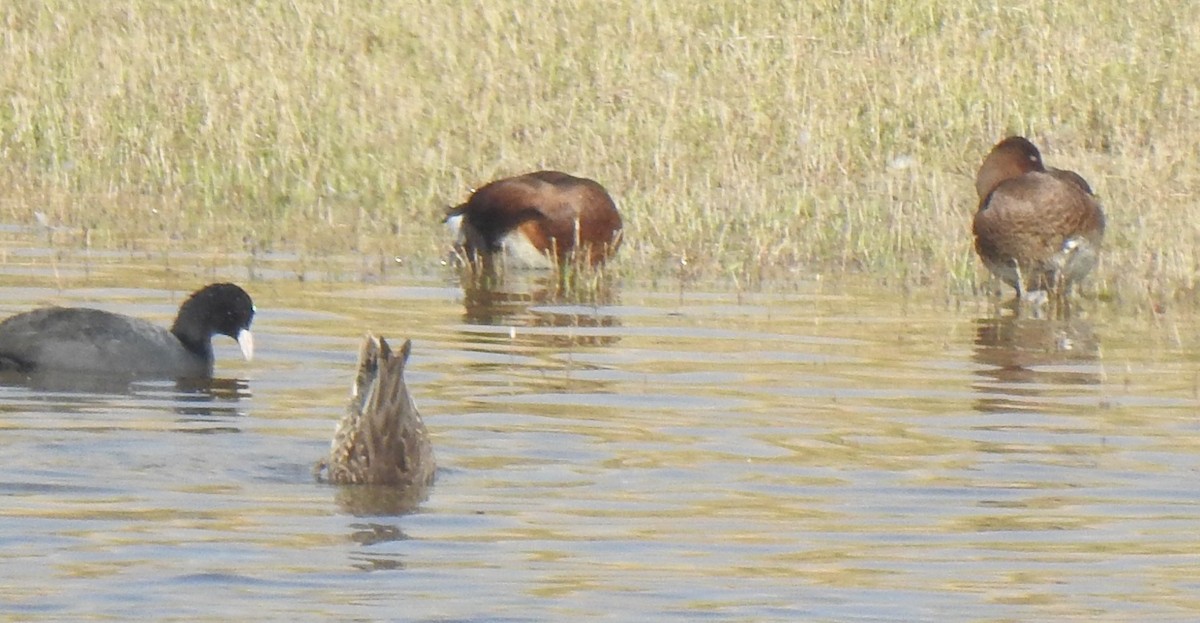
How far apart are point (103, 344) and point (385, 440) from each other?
280 cm

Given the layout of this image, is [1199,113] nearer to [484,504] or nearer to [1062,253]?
[1062,253]

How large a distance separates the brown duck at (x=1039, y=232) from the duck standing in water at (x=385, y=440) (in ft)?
18.5

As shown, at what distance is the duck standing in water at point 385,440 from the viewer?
777cm

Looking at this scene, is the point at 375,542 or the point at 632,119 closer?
the point at 375,542

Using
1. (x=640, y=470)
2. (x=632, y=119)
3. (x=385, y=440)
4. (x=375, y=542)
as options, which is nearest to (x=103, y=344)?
(x=385, y=440)

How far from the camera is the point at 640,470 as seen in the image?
316 inches

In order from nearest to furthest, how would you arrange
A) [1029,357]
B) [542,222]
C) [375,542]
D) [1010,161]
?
1. [375,542]
2. [1029,357]
3. [1010,161]
4. [542,222]

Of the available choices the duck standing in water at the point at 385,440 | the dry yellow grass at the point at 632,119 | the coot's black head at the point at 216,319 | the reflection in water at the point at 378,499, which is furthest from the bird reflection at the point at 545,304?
the reflection in water at the point at 378,499

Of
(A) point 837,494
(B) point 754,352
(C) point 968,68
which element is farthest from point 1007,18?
(A) point 837,494

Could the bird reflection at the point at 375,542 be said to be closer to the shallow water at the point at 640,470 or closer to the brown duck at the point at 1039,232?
the shallow water at the point at 640,470

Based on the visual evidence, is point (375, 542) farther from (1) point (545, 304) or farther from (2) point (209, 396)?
(1) point (545, 304)

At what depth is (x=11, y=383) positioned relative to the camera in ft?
32.6

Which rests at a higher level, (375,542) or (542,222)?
(542,222)

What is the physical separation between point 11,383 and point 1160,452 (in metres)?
4.56
